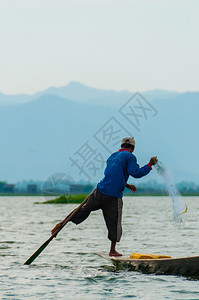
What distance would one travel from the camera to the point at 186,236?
17078 millimetres

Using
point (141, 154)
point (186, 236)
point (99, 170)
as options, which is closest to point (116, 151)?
point (141, 154)

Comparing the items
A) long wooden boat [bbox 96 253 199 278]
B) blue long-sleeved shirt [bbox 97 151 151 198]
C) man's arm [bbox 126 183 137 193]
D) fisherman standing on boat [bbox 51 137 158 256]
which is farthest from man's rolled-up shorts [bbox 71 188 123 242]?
long wooden boat [bbox 96 253 199 278]

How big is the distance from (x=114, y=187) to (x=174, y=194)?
1.04 m

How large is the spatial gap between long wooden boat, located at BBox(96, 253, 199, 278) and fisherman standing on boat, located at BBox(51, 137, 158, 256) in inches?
18.9

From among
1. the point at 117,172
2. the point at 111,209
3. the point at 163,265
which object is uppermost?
the point at 117,172

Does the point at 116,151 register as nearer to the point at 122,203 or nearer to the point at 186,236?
the point at 122,203

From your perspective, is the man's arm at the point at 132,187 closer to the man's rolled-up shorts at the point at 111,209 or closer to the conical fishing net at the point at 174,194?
the man's rolled-up shorts at the point at 111,209

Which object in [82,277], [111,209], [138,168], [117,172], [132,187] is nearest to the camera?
[82,277]

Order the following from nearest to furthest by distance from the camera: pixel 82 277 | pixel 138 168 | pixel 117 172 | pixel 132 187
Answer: pixel 82 277 → pixel 138 168 → pixel 117 172 → pixel 132 187

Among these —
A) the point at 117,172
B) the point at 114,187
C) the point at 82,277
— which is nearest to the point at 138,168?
the point at 117,172

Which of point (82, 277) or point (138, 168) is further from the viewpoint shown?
point (138, 168)

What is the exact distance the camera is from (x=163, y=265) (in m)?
8.98

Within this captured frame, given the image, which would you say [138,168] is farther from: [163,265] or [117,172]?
[163,265]

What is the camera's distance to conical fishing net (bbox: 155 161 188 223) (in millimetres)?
9508
